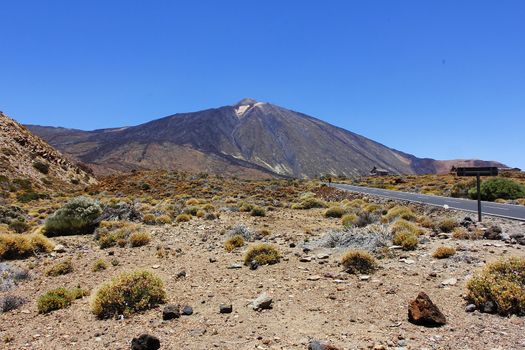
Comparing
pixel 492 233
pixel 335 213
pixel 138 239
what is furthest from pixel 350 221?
pixel 138 239

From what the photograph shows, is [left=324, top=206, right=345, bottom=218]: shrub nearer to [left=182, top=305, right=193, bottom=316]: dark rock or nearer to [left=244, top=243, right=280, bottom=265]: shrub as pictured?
[left=244, top=243, right=280, bottom=265]: shrub

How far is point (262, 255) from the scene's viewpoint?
380 inches

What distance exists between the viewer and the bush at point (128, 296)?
694 centimetres

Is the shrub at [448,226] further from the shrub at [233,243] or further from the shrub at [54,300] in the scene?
the shrub at [54,300]

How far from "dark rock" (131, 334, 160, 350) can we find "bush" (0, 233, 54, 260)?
8620mm

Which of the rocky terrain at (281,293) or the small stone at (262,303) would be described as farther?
the small stone at (262,303)

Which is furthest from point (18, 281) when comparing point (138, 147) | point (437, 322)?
point (138, 147)

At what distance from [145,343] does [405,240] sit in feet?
22.9

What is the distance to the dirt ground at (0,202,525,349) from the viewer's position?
5348 millimetres

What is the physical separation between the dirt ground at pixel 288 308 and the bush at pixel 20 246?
38.6 inches

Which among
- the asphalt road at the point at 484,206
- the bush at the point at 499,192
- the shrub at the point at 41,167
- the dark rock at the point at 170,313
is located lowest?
the dark rock at the point at 170,313

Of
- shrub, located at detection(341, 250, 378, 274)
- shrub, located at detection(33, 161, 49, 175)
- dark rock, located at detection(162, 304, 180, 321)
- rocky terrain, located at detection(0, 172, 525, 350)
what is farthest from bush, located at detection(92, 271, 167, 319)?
shrub, located at detection(33, 161, 49, 175)

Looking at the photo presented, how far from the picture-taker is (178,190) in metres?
33.4

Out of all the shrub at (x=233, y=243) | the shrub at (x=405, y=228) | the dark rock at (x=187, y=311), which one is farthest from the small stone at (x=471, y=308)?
the shrub at (x=233, y=243)
